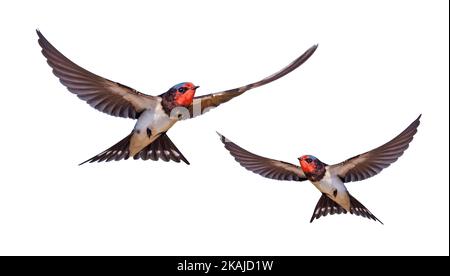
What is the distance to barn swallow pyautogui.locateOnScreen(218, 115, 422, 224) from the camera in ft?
17.4

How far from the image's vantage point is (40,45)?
4.29m

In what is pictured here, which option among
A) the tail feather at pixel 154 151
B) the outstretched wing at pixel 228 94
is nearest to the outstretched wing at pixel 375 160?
the outstretched wing at pixel 228 94

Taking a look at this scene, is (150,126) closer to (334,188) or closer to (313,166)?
(313,166)

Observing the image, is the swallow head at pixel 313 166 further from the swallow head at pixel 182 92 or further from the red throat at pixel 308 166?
the swallow head at pixel 182 92

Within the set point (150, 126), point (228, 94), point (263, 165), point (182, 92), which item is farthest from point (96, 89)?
point (263, 165)

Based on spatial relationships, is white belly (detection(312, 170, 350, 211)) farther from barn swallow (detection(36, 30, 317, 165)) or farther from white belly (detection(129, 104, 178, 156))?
white belly (detection(129, 104, 178, 156))

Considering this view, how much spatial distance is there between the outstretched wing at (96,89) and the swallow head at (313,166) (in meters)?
1.28

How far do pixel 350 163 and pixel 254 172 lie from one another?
762 millimetres

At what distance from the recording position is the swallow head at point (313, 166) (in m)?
5.26

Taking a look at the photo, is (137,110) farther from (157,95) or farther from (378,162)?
(378,162)

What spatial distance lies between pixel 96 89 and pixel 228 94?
2.85ft

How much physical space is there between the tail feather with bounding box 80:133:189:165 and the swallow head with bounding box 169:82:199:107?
13.8 inches

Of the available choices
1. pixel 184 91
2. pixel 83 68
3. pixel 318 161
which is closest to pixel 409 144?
pixel 318 161

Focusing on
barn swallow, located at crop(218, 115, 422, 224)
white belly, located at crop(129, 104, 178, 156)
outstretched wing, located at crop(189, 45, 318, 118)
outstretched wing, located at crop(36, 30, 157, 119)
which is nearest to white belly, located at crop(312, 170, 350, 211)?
barn swallow, located at crop(218, 115, 422, 224)
